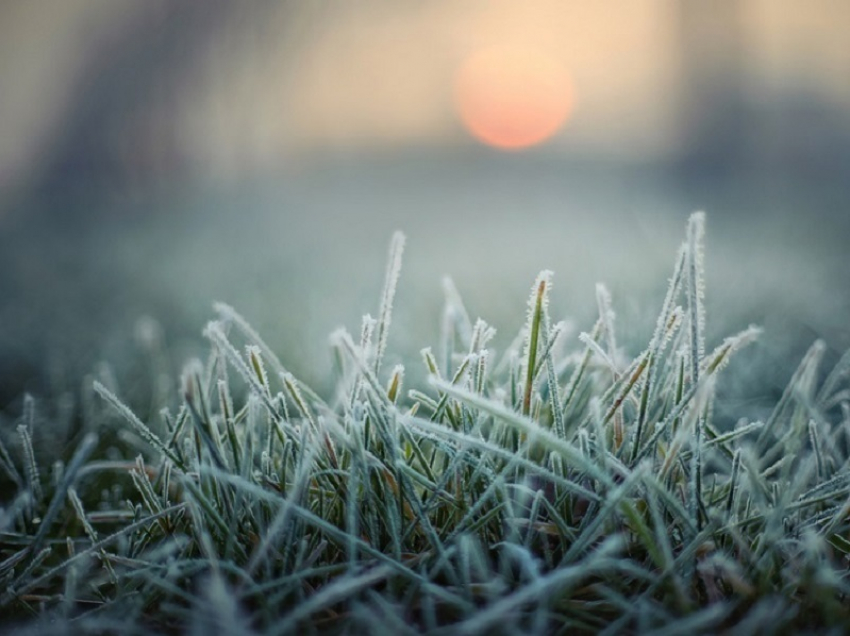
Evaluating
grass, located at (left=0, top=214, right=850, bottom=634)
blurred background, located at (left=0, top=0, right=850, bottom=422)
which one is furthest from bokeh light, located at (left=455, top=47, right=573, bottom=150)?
grass, located at (left=0, top=214, right=850, bottom=634)

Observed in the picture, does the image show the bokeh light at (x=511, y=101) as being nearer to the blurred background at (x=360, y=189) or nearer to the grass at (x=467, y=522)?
the blurred background at (x=360, y=189)

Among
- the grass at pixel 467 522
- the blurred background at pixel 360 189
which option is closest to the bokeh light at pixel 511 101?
the blurred background at pixel 360 189


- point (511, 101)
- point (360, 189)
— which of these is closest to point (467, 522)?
point (360, 189)

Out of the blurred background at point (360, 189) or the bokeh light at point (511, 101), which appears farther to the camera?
the bokeh light at point (511, 101)

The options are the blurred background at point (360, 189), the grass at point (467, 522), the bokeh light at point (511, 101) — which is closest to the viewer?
the grass at point (467, 522)

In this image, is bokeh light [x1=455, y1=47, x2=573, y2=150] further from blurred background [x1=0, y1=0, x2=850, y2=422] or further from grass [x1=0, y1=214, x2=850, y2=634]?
grass [x1=0, y1=214, x2=850, y2=634]

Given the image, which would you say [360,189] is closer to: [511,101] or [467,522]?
[511,101]

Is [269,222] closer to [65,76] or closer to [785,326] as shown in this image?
[65,76]
